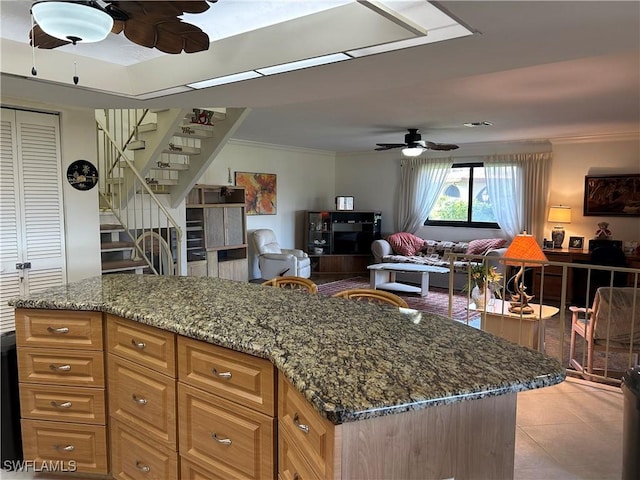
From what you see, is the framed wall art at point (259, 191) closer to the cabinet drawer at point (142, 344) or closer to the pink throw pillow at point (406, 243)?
the pink throw pillow at point (406, 243)

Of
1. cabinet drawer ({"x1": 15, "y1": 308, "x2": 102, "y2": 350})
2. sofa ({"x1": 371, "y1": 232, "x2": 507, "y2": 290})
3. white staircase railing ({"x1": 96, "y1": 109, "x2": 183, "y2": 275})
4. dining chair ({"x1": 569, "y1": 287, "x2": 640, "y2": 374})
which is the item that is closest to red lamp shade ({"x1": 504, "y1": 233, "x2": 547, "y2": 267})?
dining chair ({"x1": 569, "y1": 287, "x2": 640, "y2": 374})

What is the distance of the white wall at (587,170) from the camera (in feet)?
21.4

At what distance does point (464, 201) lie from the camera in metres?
8.22

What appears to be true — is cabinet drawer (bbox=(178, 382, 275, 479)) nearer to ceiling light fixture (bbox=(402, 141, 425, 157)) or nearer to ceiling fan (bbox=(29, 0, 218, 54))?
ceiling fan (bbox=(29, 0, 218, 54))

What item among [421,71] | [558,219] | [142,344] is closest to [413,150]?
[558,219]

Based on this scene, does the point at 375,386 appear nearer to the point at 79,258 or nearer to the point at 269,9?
the point at 269,9

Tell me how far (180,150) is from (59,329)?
3.33 metres

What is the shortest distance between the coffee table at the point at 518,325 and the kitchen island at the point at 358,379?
7.45 feet

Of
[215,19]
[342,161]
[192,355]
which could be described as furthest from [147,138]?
[342,161]

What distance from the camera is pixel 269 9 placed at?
90.5 inches

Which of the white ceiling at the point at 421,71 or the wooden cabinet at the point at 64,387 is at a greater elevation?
the white ceiling at the point at 421,71

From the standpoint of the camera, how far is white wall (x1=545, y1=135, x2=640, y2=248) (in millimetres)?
6531

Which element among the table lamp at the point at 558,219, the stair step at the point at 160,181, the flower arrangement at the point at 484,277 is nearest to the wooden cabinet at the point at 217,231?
the stair step at the point at 160,181

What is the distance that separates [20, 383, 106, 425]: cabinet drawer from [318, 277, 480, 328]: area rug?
392cm
